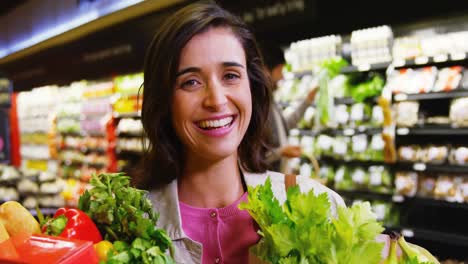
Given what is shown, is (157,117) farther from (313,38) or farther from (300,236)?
(313,38)

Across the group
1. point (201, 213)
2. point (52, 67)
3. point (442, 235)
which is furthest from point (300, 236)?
point (52, 67)

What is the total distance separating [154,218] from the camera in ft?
3.05

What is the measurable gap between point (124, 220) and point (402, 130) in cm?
422

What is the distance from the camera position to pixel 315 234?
736mm

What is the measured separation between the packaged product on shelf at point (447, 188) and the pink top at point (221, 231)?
3.71 meters

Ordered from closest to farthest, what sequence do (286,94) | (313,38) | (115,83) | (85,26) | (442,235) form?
(442,235), (313,38), (286,94), (85,26), (115,83)

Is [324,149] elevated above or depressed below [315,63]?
below

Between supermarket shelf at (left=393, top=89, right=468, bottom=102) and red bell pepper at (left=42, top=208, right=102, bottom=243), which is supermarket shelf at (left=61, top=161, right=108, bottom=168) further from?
red bell pepper at (left=42, top=208, right=102, bottom=243)

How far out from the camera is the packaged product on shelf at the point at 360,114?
515cm

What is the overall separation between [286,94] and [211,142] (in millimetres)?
4734

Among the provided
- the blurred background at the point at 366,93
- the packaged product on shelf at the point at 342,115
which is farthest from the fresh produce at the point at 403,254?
the packaged product on shelf at the point at 342,115

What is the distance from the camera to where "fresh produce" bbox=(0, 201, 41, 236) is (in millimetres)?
820

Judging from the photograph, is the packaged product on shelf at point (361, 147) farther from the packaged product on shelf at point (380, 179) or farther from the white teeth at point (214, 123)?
the white teeth at point (214, 123)

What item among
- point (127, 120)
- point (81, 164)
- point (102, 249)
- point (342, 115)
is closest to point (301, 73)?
point (342, 115)
